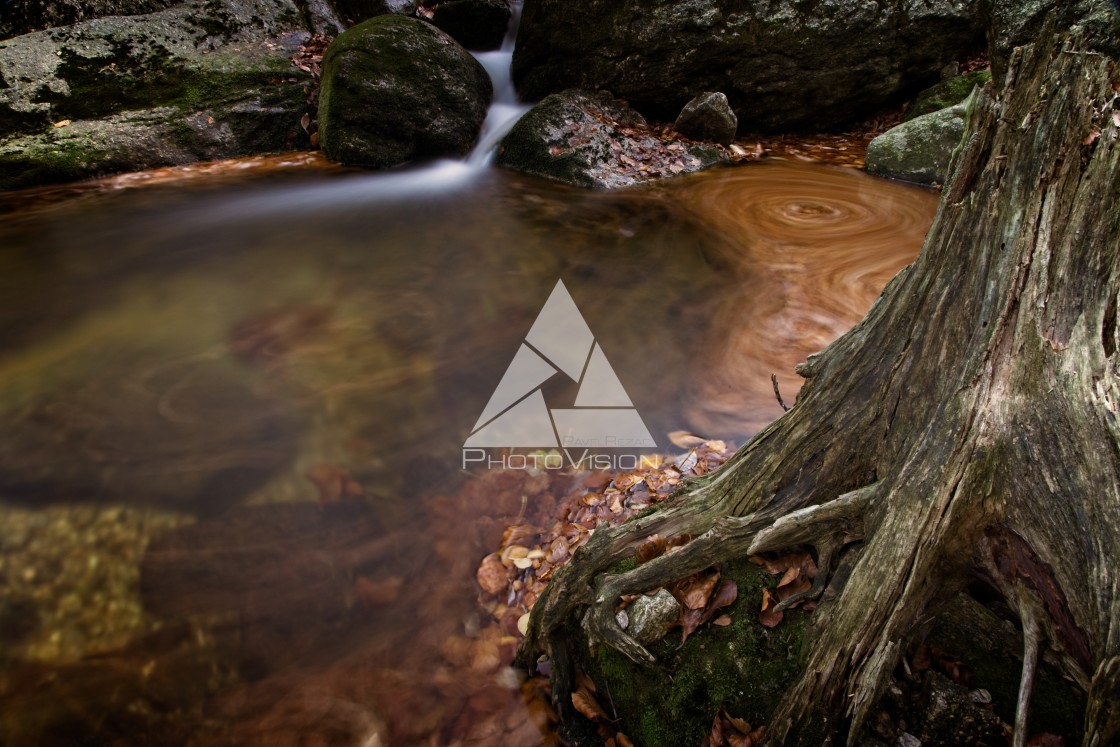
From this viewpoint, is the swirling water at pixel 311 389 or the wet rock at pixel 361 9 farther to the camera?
the wet rock at pixel 361 9

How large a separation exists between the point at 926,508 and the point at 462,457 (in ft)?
8.38

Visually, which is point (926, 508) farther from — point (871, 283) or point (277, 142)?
point (277, 142)

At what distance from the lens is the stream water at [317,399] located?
259 cm

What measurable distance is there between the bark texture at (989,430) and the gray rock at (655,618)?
0.07 m

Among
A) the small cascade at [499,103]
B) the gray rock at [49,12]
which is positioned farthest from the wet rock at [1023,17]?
the gray rock at [49,12]

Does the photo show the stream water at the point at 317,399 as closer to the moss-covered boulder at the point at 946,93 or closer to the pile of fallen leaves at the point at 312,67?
the pile of fallen leaves at the point at 312,67

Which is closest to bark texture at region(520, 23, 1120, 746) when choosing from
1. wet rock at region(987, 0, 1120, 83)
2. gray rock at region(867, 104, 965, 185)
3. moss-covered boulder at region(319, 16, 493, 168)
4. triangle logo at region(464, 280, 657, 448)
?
triangle logo at region(464, 280, 657, 448)

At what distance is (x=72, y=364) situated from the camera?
14.4 feet

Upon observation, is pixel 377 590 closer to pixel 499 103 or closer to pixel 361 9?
pixel 499 103

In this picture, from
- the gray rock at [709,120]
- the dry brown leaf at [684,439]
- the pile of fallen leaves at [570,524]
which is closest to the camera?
the pile of fallen leaves at [570,524]

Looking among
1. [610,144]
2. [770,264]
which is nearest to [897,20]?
[610,144]

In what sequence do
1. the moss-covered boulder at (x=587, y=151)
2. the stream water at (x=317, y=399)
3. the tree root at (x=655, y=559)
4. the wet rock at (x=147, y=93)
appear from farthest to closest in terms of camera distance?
the moss-covered boulder at (x=587, y=151)
the wet rock at (x=147, y=93)
the stream water at (x=317, y=399)
the tree root at (x=655, y=559)

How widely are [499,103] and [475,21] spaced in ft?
6.74

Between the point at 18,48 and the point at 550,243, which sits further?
the point at 18,48
